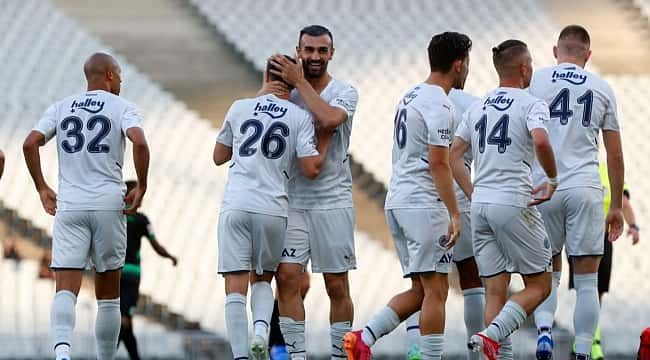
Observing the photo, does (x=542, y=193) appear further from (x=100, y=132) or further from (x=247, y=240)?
(x=100, y=132)

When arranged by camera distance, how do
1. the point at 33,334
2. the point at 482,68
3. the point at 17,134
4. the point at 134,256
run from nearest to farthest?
the point at 134,256 < the point at 33,334 < the point at 17,134 < the point at 482,68

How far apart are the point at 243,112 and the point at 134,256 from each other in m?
4.27

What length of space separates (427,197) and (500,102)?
2.31 ft

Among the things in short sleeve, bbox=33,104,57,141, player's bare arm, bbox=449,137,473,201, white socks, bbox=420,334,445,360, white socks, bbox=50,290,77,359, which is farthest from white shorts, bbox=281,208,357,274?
short sleeve, bbox=33,104,57,141

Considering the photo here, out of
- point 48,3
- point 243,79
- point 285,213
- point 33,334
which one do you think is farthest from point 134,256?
point 48,3

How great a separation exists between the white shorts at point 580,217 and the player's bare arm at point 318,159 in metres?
1.31

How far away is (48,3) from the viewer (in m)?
19.7

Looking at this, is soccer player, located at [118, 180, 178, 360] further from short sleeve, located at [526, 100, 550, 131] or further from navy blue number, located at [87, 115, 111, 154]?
short sleeve, located at [526, 100, 550, 131]

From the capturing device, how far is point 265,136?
905 centimetres

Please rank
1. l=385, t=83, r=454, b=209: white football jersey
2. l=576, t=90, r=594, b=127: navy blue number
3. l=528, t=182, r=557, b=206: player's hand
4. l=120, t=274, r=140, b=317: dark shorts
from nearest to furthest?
l=528, t=182, r=557, b=206: player's hand → l=385, t=83, r=454, b=209: white football jersey → l=576, t=90, r=594, b=127: navy blue number → l=120, t=274, r=140, b=317: dark shorts

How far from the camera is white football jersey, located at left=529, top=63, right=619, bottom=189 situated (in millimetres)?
9461

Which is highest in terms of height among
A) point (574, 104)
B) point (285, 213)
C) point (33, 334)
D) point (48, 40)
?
point (48, 40)

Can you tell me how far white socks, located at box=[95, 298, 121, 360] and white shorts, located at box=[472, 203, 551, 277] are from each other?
2136 mm

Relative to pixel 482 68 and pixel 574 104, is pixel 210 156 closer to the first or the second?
pixel 482 68
